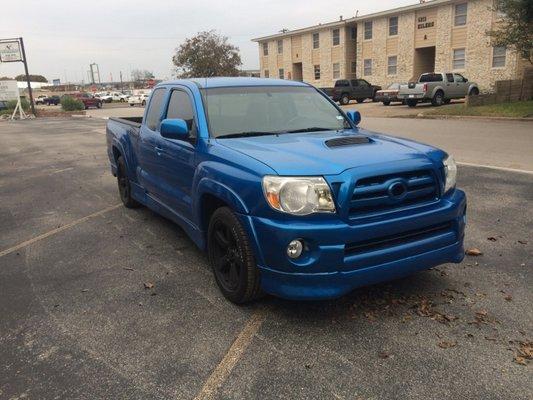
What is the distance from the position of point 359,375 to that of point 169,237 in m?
3.33

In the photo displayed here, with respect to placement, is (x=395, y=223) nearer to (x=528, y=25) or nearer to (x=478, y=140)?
(x=478, y=140)

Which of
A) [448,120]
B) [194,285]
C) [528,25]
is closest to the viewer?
[194,285]

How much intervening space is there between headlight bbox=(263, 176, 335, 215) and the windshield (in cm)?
123

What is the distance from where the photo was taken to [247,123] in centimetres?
457

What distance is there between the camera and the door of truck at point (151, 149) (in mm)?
5387

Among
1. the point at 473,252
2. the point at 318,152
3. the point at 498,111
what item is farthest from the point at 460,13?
the point at 318,152

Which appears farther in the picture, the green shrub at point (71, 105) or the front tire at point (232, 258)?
the green shrub at point (71, 105)

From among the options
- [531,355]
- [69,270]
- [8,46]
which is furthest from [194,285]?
[8,46]

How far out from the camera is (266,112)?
4.75 m

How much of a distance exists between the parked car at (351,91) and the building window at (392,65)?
516 cm

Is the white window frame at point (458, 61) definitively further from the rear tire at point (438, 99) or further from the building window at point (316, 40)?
the building window at point (316, 40)

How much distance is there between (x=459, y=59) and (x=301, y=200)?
36806 mm

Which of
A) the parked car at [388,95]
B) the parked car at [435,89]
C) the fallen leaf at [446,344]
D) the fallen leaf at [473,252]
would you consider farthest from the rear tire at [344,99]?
the fallen leaf at [446,344]

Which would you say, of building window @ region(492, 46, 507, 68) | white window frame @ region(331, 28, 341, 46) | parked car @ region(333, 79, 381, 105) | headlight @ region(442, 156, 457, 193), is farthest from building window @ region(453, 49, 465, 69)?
headlight @ region(442, 156, 457, 193)
